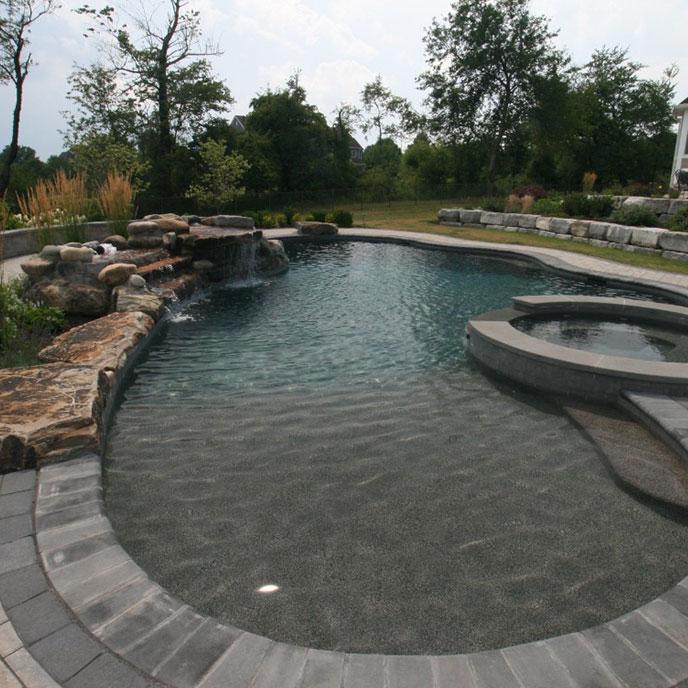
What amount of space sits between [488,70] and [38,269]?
91.4ft

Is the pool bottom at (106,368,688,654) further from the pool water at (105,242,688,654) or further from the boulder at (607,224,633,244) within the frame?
the boulder at (607,224,633,244)

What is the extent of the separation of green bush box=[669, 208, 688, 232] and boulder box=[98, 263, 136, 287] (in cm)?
1367

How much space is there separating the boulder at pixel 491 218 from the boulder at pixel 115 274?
14.0 m

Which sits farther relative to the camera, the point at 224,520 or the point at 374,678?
the point at 224,520

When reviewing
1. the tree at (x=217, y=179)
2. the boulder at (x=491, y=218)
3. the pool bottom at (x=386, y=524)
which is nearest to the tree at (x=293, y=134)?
the tree at (x=217, y=179)

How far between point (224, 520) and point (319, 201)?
25.2 meters

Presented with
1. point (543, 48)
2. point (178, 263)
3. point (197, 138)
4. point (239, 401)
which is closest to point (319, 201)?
point (197, 138)

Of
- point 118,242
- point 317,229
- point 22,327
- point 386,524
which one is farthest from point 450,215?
point 386,524

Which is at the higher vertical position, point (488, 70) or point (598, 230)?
point (488, 70)

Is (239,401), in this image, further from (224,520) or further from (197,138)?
(197,138)

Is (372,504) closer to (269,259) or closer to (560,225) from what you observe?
(269,259)

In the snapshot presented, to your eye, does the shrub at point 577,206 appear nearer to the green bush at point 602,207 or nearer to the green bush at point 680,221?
the green bush at point 602,207

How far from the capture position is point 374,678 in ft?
6.72

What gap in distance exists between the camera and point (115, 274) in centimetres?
797
